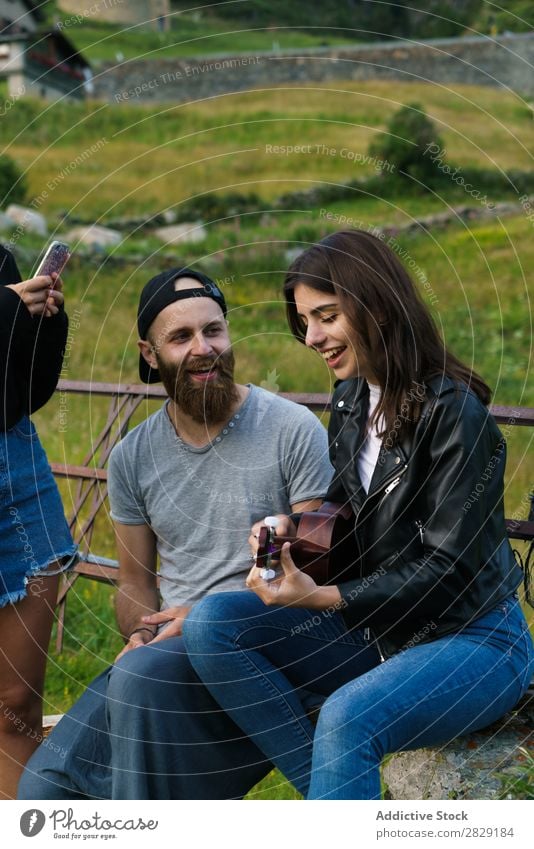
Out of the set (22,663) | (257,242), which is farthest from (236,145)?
(22,663)

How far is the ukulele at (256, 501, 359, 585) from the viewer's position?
307cm

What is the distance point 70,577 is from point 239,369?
7.32 ft

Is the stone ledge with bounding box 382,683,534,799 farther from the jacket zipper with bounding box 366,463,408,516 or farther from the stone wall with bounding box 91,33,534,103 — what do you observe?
the stone wall with bounding box 91,33,534,103

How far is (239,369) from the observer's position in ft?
23.1

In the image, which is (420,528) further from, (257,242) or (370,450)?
(257,242)

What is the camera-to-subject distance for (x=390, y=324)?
9.87ft

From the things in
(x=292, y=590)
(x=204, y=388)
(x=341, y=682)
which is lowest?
(x=341, y=682)

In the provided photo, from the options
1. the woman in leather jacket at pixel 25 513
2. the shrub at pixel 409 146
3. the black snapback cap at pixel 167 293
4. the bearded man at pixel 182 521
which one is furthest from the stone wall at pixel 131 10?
the woman in leather jacket at pixel 25 513

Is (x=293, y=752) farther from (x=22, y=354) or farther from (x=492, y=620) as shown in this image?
(x=22, y=354)

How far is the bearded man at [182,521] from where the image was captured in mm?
3084

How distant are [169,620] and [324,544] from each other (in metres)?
0.63

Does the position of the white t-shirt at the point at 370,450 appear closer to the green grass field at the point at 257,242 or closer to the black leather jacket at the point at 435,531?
the black leather jacket at the point at 435,531

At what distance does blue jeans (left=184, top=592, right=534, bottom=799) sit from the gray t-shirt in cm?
26

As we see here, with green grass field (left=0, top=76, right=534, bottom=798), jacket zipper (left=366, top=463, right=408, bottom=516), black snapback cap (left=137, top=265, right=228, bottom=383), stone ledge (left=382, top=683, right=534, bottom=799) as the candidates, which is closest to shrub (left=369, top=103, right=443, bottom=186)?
green grass field (left=0, top=76, right=534, bottom=798)
